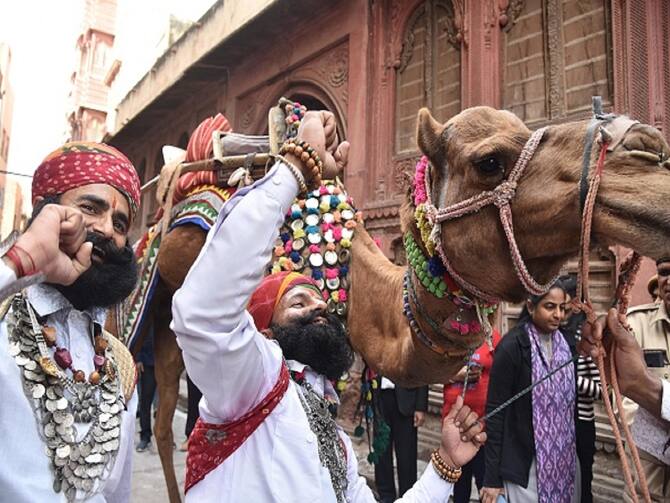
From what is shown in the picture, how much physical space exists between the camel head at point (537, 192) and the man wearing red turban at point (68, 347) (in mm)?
1161

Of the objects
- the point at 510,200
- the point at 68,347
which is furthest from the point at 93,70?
the point at 510,200

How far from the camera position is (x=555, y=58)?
20.7 ft

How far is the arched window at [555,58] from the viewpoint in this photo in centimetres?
595

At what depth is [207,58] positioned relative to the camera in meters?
11.3

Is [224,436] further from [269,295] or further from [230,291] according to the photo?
[269,295]

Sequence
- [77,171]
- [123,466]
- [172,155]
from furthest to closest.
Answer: [172,155] → [77,171] → [123,466]

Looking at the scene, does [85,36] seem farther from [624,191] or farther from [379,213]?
[624,191]

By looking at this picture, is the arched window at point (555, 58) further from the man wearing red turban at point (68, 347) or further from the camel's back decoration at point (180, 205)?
the man wearing red turban at point (68, 347)

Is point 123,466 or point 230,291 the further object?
point 123,466

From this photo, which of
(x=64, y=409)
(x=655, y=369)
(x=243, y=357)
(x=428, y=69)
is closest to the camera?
(x=243, y=357)

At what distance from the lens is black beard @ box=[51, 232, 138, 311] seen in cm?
182

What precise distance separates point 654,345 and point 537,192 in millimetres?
1953

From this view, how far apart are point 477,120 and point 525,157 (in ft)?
0.99

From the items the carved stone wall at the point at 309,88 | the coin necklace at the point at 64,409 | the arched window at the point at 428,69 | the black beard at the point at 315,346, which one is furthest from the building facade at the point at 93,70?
the coin necklace at the point at 64,409
